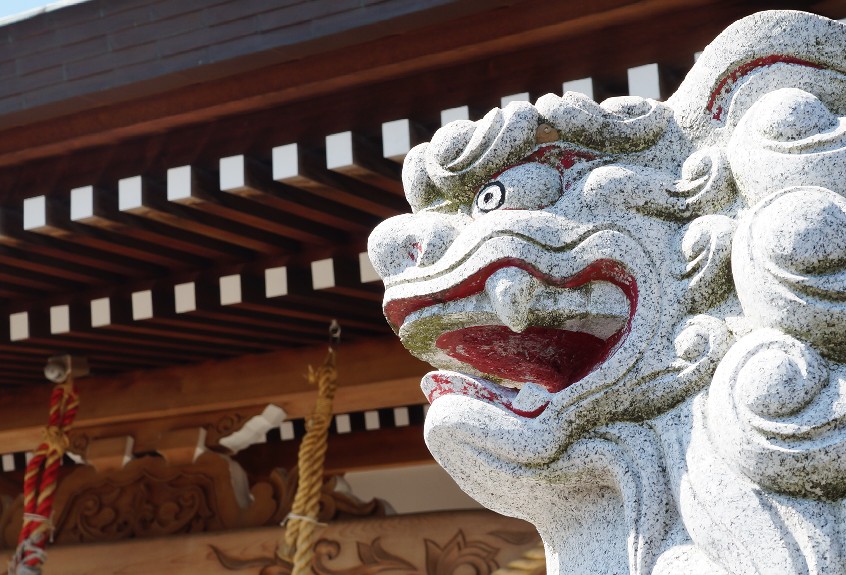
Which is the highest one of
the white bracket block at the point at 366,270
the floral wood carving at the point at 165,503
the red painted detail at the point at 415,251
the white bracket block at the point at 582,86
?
the white bracket block at the point at 582,86

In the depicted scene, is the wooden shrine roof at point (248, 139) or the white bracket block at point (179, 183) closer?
the wooden shrine roof at point (248, 139)

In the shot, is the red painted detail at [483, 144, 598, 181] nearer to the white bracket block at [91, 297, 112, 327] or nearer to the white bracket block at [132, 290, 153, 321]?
the white bracket block at [132, 290, 153, 321]

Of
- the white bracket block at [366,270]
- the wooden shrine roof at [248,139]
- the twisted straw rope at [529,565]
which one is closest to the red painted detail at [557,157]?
the wooden shrine roof at [248,139]

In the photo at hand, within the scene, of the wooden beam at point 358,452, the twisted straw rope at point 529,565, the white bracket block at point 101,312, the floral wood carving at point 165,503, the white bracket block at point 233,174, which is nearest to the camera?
the white bracket block at point 233,174

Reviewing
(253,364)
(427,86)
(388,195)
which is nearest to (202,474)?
(253,364)

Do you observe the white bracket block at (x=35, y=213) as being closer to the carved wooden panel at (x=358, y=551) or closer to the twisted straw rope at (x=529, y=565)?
the carved wooden panel at (x=358, y=551)

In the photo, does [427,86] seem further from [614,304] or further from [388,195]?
[614,304]

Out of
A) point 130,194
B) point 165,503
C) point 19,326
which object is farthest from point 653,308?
point 165,503

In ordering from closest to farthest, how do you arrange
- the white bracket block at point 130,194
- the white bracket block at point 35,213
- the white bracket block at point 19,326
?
the white bracket block at point 130,194
the white bracket block at point 35,213
the white bracket block at point 19,326

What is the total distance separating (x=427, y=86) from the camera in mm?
2322

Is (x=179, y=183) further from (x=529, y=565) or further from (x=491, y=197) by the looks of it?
(x=491, y=197)

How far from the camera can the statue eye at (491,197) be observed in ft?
3.80

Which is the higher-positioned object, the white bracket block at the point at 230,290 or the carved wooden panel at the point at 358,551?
the white bracket block at the point at 230,290

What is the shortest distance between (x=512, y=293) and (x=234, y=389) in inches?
101
